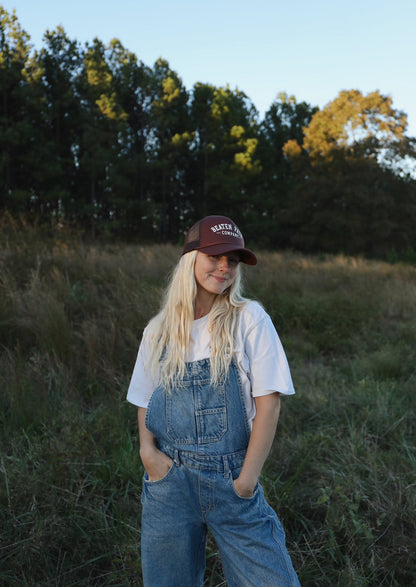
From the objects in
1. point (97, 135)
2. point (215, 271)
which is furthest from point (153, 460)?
point (97, 135)

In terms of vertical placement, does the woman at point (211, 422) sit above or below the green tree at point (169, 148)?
below

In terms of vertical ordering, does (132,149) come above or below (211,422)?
above

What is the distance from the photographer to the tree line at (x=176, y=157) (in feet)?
72.4

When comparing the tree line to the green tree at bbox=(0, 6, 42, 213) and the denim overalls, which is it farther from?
the denim overalls

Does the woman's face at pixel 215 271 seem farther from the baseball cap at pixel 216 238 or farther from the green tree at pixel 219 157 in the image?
the green tree at pixel 219 157

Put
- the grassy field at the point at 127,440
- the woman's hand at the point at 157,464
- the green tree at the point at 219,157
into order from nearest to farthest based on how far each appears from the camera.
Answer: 1. the woman's hand at the point at 157,464
2. the grassy field at the point at 127,440
3. the green tree at the point at 219,157

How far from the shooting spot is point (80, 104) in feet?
81.4

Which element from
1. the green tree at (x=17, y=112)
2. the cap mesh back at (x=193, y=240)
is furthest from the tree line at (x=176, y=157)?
the cap mesh back at (x=193, y=240)

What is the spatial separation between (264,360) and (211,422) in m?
0.30

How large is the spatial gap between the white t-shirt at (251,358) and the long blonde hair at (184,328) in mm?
34

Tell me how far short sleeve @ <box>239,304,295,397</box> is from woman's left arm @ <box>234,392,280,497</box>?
0.04 m

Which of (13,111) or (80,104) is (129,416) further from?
(80,104)

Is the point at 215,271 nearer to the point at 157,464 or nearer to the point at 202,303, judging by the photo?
the point at 202,303

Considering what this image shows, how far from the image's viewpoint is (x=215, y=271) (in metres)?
1.78
